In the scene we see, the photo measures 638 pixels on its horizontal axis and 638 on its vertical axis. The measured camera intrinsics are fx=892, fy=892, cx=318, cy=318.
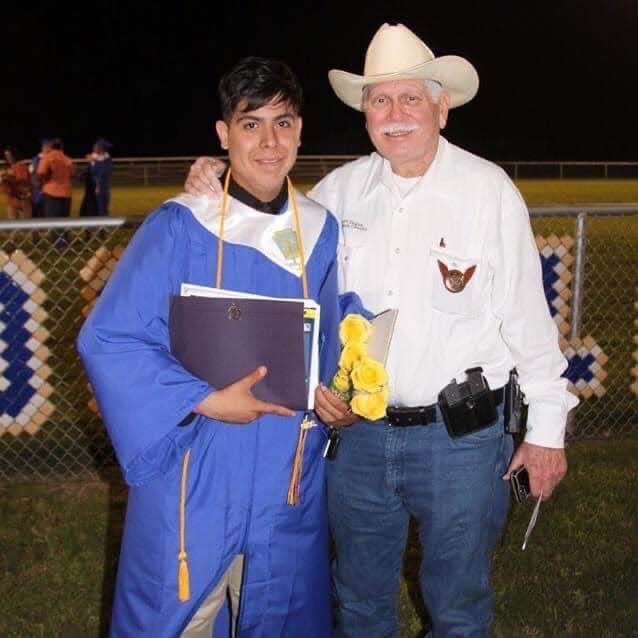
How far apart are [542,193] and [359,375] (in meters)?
24.5

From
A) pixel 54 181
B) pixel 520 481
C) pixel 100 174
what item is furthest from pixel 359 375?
pixel 100 174

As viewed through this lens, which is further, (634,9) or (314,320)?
(634,9)

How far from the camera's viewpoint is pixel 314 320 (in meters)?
2.29

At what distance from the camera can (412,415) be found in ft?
8.48

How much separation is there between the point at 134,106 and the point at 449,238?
52.1m

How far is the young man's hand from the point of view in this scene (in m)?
2.22

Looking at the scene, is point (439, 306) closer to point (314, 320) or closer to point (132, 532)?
point (314, 320)

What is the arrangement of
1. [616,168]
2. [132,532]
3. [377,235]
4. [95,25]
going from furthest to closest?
[95,25] < [616,168] < [377,235] < [132,532]

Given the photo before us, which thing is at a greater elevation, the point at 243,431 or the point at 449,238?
the point at 449,238

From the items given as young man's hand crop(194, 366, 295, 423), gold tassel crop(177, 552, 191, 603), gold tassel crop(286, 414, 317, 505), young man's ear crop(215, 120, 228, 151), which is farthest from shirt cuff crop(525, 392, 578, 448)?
young man's ear crop(215, 120, 228, 151)

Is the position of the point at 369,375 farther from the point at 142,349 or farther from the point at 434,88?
the point at 434,88

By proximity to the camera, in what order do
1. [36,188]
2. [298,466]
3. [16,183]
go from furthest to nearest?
1. [36,188]
2. [16,183]
3. [298,466]

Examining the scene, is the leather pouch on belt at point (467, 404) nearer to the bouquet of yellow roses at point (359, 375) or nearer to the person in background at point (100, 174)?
the bouquet of yellow roses at point (359, 375)

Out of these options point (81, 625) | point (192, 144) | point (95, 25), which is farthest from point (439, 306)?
point (95, 25)
